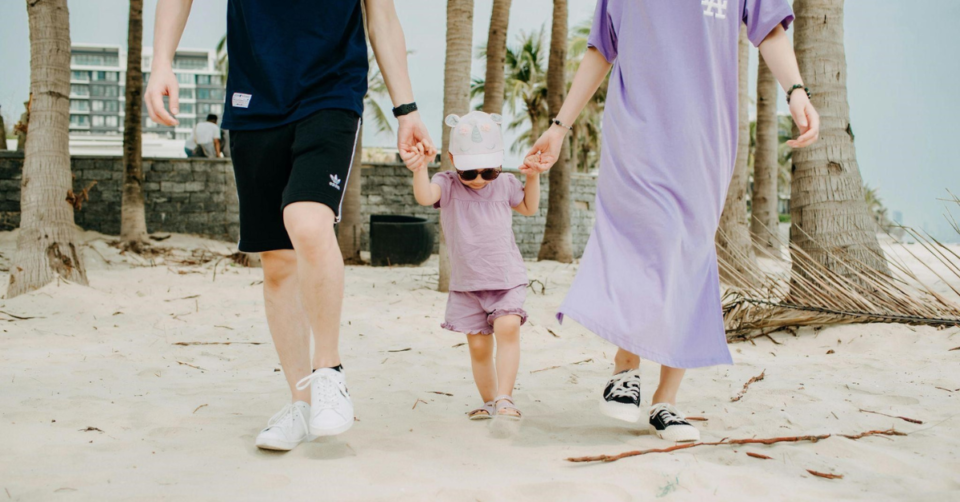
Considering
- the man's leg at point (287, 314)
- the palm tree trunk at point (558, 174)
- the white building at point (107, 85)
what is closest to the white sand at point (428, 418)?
the man's leg at point (287, 314)

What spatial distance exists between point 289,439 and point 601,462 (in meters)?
0.98

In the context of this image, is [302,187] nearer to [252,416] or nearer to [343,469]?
[343,469]

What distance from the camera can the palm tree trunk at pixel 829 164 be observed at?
461 centimetres

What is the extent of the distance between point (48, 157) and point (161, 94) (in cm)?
430

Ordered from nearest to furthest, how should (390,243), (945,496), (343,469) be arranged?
(945,496) → (343,469) → (390,243)

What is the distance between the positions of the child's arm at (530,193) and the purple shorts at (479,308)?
1.16ft

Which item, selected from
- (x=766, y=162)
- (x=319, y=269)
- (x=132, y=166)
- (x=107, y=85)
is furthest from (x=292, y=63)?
(x=107, y=85)

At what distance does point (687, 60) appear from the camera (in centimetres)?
237

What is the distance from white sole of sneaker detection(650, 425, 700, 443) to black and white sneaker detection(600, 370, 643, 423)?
0.12m

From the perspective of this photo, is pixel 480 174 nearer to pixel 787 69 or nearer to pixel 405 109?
pixel 405 109

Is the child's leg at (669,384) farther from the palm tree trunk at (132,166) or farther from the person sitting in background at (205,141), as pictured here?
the person sitting in background at (205,141)

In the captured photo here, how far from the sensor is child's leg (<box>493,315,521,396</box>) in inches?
111

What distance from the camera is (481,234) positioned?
2.93m

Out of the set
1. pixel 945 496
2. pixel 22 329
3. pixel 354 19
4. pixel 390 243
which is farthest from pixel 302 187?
pixel 390 243
